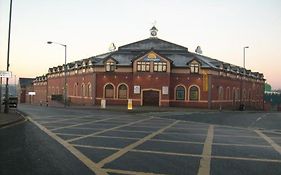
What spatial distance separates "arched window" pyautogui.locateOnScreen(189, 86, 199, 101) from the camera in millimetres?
58094

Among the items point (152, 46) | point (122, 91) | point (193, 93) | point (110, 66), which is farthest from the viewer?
point (152, 46)

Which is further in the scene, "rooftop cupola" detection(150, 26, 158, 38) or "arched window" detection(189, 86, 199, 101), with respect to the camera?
"rooftop cupola" detection(150, 26, 158, 38)

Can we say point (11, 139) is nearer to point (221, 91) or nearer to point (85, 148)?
point (85, 148)

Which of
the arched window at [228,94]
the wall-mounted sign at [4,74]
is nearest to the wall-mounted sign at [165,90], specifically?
the arched window at [228,94]

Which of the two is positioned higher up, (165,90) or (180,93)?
(165,90)

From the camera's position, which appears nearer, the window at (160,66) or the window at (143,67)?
the window at (160,66)

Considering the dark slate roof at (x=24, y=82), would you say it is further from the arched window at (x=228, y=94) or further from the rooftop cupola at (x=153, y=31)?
the arched window at (x=228, y=94)

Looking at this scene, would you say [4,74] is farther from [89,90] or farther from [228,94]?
[228,94]

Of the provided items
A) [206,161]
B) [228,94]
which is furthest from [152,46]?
[206,161]

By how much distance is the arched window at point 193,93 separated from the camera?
58094mm

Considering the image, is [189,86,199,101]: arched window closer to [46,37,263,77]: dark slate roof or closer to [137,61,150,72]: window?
[46,37,263,77]: dark slate roof

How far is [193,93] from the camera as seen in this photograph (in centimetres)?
5822

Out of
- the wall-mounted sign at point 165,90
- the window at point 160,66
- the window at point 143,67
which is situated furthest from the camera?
the window at point 143,67

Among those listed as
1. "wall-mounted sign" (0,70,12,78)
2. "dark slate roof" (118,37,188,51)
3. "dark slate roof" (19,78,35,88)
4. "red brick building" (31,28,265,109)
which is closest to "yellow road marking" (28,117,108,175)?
"wall-mounted sign" (0,70,12,78)
